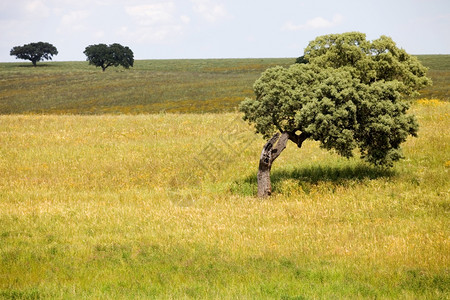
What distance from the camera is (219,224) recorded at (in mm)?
12633

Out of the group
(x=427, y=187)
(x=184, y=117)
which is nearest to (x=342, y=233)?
(x=427, y=187)

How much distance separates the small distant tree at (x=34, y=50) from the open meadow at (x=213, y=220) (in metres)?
109

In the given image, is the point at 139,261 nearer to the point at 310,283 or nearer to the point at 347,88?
the point at 310,283

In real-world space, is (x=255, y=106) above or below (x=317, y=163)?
above

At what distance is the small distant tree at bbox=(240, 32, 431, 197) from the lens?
51.7ft

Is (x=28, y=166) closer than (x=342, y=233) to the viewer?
No

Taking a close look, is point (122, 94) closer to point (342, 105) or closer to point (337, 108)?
point (337, 108)

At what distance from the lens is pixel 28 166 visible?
23.2m

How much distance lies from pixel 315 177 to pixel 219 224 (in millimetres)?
7286

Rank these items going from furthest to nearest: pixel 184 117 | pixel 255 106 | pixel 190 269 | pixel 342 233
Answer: pixel 184 117, pixel 255 106, pixel 342 233, pixel 190 269

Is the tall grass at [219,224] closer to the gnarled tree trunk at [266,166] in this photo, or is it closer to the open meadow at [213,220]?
the open meadow at [213,220]

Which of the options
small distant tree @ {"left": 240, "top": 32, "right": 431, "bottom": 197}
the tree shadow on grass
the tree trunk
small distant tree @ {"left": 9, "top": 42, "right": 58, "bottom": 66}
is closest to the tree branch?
small distant tree @ {"left": 240, "top": 32, "right": 431, "bottom": 197}

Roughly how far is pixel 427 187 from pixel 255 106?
23.4 feet

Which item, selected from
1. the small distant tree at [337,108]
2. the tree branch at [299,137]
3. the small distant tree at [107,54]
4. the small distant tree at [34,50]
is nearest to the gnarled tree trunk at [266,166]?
the small distant tree at [337,108]
